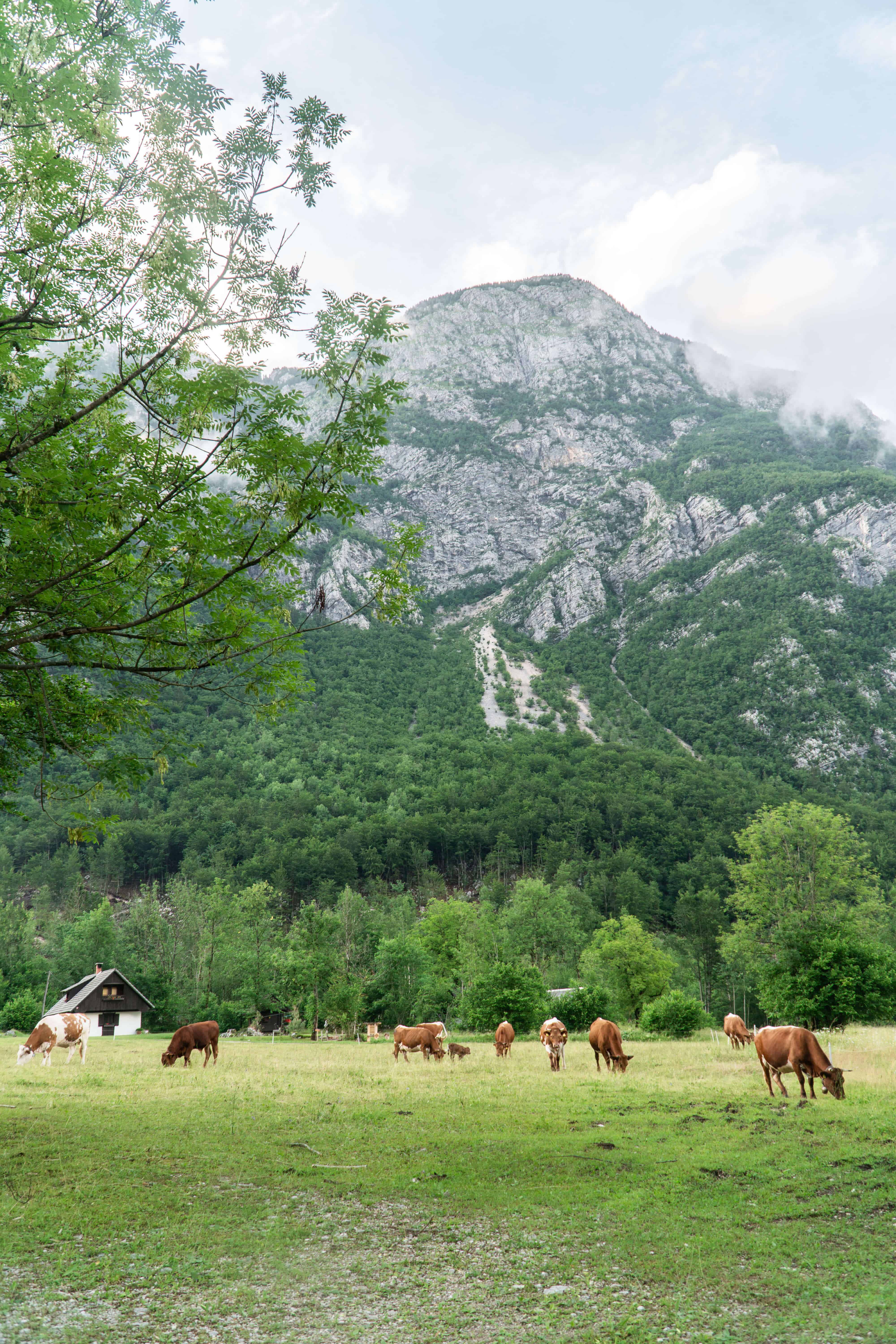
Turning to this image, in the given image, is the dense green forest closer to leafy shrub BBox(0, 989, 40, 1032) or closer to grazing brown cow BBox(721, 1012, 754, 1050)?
leafy shrub BBox(0, 989, 40, 1032)

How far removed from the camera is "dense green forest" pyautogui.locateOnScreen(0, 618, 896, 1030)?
166ft

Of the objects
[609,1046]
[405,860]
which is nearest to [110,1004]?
[609,1046]

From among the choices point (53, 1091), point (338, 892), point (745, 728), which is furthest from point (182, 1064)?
point (745, 728)

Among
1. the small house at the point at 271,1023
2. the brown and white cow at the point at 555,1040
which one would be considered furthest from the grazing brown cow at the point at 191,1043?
the small house at the point at 271,1023

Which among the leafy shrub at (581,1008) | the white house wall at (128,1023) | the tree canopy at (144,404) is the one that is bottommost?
the white house wall at (128,1023)

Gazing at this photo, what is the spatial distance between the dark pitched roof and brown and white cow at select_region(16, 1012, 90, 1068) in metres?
27.9

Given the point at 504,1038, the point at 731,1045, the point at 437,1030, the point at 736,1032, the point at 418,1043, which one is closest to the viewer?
the point at 418,1043

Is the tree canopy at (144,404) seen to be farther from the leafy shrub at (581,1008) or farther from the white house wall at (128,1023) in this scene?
→ the white house wall at (128,1023)

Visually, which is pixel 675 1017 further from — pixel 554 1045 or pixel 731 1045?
pixel 554 1045

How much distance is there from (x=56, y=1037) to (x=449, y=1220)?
21.5 metres

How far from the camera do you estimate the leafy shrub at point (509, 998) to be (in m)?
34.7

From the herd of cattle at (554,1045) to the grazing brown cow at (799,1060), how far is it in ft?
0.04

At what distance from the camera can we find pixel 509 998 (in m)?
34.5

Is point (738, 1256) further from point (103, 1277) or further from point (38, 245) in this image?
point (38, 245)
